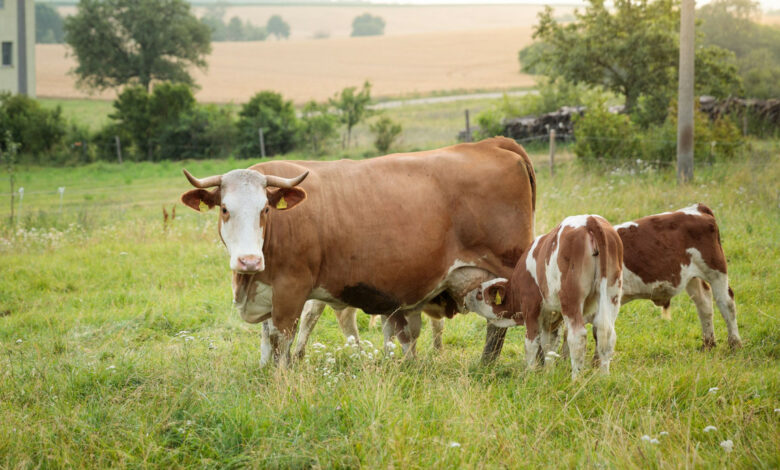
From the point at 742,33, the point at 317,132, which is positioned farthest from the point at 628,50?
the point at 317,132

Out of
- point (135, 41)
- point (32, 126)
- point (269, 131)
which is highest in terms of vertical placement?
point (135, 41)

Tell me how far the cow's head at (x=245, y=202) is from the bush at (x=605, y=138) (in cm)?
1189

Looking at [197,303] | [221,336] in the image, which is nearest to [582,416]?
[221,336]

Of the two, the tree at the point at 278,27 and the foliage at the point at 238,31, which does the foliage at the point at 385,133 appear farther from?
the tree at the point at 278,27

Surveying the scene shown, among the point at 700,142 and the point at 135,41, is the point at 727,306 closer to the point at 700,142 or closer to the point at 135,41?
the point at 700,142

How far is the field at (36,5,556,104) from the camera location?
60688mm

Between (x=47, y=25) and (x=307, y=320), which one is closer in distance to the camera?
(x=307, y=320)

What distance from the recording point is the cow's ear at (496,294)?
638 centimetres

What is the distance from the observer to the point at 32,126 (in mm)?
30203

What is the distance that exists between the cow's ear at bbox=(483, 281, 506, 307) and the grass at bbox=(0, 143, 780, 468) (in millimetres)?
538

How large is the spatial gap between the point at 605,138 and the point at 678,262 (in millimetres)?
10249

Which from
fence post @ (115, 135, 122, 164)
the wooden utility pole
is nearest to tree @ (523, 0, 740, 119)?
the wooden utility pole

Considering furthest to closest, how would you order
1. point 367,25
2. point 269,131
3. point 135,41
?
1. point 367,25
2. point 135,41
3. point 269,131

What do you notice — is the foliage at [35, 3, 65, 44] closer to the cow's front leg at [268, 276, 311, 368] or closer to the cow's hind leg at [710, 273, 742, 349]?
the cow's front leg at [268, 276, 311, 368]
